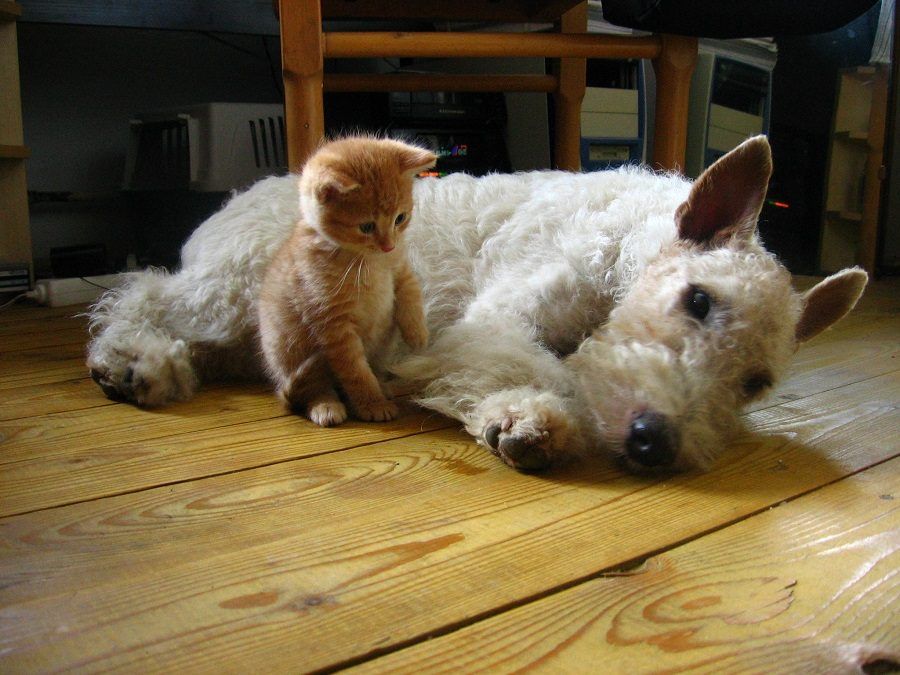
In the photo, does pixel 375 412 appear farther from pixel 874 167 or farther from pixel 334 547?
pixel 874 167

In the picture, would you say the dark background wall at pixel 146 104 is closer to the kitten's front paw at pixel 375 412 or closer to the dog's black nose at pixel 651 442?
the kitten's front paw at pixel 375 412

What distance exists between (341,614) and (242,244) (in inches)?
50.9

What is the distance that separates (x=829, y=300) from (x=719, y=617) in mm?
1040

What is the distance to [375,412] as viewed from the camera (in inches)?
65.0

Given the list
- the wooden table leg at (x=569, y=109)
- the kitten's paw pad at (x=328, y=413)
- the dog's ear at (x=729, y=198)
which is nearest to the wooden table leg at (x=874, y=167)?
the wooden table leg at (x=569, y=109)

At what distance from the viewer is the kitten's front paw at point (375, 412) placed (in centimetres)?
165

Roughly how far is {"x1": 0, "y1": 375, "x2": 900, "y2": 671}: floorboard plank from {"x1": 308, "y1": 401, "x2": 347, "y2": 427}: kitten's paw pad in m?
0.16

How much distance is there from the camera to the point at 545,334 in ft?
5.98

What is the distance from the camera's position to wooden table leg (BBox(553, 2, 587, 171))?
2986 millimetres

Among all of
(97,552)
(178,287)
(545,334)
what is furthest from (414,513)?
(178,287)

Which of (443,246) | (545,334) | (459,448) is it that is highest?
(443,246)

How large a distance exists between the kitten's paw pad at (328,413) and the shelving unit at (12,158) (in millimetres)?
2294

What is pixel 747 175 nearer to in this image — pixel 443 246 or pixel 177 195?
pixel 443 246

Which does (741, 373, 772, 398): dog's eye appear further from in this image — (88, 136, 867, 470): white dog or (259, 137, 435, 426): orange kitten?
(259, 137, 435, 426): orange kitten
